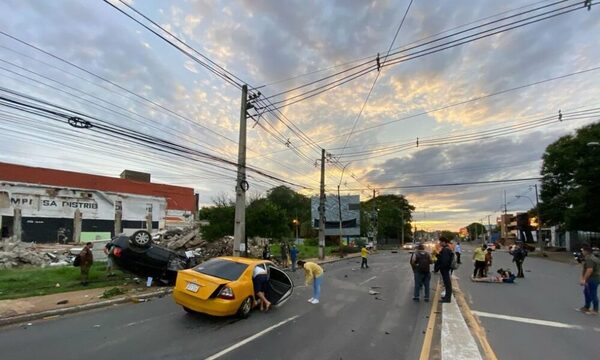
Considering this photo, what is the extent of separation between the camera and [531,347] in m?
7.34

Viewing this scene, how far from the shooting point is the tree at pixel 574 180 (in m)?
46.1

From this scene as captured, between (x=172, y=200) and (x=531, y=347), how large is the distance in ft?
198

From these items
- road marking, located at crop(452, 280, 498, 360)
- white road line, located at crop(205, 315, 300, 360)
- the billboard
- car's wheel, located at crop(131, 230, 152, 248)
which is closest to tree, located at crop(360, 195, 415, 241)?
the billboard

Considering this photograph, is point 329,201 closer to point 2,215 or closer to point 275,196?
point 275,196

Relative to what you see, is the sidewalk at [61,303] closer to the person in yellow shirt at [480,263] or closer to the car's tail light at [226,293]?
the car's tail light at [226,293]

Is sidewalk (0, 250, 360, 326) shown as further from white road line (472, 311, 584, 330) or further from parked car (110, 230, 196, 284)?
white road line (472, 311, 584, 330)

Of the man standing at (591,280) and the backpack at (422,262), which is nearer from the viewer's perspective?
the man standing at (591,280)

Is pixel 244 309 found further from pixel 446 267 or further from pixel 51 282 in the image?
pixel 51 282

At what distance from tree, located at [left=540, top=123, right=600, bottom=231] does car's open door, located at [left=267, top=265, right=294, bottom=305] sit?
39.7 metres

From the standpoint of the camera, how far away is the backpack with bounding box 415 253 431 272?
1240 cm

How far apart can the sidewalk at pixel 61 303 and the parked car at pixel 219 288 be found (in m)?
3.46

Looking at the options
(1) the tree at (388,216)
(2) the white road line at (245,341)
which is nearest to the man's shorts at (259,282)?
(2) the white road line at (245,341)

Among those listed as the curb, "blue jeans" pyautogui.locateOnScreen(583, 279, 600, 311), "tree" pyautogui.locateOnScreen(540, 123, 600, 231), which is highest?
"tree" pyautogui.locateOnScreen(540, 123, 600, 231)

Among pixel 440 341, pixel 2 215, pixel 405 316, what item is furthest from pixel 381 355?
pixel 2 215
